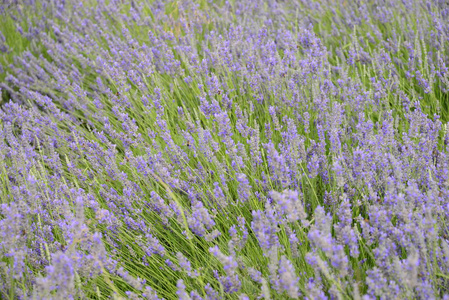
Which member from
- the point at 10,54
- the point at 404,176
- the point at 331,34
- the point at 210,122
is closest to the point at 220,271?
the point at 404,176

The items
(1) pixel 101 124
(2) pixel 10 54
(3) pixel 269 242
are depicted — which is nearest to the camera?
(3) pixel 269 242

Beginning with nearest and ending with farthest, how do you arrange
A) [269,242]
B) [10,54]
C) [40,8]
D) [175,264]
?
[269,242]
[175,264]
[10,54]
[40,8]

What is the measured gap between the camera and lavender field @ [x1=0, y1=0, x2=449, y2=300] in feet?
4.70

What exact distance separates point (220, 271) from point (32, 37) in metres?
3.30

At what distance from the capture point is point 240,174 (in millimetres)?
1548

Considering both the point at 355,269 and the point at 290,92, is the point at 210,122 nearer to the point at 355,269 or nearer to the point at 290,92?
the point at 290,92

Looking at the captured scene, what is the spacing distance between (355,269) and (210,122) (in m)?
1.31

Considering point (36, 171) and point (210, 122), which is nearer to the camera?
point (36, 171)

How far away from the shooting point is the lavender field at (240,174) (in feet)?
4.70

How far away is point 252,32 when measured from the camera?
11.3 feet

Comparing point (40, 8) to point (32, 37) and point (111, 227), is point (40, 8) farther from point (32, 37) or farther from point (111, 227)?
point (111, 227)

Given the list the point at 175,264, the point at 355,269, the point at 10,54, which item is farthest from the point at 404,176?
the point at 10,54

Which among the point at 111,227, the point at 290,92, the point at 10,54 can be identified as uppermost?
the point at 10,54

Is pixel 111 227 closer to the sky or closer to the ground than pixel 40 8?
closer to the ground
